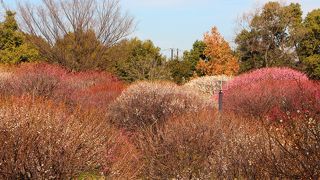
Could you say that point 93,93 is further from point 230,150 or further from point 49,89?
point 230,150

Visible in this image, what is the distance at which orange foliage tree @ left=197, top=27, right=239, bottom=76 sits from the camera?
38844 millimetres

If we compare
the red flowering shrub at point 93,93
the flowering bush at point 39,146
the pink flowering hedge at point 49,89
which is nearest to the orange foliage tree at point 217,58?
the red flowering shrub at point 93,93

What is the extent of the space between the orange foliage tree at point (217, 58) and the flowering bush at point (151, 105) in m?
23.3

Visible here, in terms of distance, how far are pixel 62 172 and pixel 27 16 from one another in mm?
29436

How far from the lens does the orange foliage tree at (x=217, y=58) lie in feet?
127

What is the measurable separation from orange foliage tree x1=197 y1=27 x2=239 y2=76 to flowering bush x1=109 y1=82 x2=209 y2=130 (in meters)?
23.3

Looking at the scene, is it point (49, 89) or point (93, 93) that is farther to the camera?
point (93, 93)

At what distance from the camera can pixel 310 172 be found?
Answer: 16.4ft

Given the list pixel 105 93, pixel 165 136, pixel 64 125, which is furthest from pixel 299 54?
pixel 64 125

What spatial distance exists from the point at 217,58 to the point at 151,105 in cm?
2494

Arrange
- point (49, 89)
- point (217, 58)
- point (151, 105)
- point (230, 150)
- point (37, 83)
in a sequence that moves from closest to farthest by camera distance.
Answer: point (230, 150) → point (151, 105) → point (37, 83) → point (49, 89) → point (217, 58)

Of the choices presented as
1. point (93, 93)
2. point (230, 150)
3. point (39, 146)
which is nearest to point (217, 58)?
point (93, 93)

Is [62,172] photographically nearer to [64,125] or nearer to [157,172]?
[64,125]

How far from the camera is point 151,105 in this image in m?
15.2
